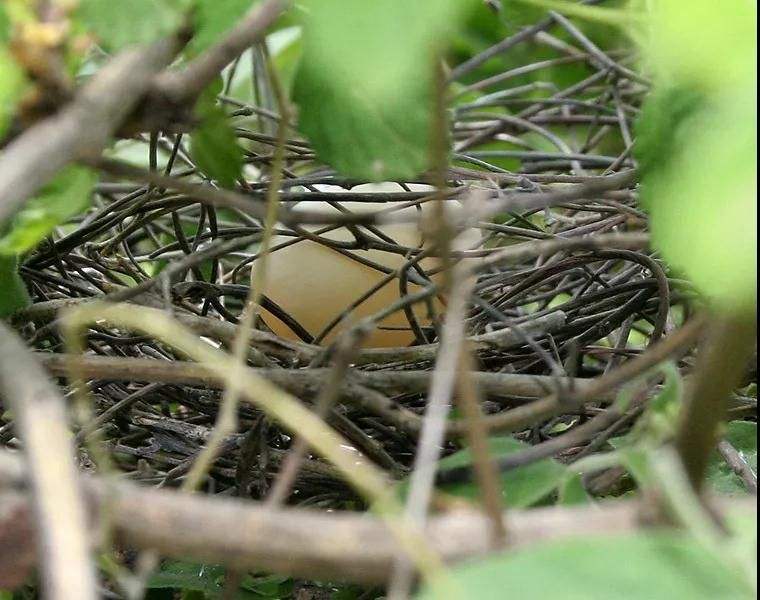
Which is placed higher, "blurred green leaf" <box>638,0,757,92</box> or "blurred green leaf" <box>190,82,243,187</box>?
"blurred green leaf" <box>190,82,243,187</box>

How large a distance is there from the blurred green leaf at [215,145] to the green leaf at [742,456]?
229 millimetres

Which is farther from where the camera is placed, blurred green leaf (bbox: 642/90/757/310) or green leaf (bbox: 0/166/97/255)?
green leaf (bbox: 0/166/97/255)

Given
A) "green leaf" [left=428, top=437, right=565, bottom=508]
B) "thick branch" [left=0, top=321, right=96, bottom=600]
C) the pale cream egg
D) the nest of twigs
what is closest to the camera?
"thick branch" [left=0, top=321, right=96, bottom=600]

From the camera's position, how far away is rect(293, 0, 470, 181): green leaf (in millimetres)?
182

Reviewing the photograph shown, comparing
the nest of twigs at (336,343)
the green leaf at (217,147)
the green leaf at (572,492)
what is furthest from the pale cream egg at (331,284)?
the green leaf at (572,492)

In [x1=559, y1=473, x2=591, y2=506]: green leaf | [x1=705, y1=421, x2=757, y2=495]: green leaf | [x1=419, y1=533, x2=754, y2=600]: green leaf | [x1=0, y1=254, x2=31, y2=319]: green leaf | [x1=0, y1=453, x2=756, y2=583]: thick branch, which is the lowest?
[x1=419, y1=533, x2=754, y2=600]: green leaf

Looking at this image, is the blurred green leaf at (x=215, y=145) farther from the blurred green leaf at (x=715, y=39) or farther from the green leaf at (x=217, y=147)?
the blurred green leaf at (x=715, y=39)

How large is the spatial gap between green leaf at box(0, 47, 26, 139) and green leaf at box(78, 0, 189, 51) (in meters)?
0.03

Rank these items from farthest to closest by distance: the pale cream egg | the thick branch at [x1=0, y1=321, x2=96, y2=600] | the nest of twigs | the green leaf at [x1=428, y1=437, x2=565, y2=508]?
the pale cream egg → the nest of twigs → the green leaf at [x1=428, y1=437, x2=565, y2=508] → the thick branch at [x1=0, y1=321, x2=96, y2=600]

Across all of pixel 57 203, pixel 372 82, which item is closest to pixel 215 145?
pixel 57 203

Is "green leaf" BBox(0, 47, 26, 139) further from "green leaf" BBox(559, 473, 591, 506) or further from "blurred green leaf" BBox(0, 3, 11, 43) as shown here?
"green leaf" BBox(559, 473, 591, 506)

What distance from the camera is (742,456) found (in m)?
0.40

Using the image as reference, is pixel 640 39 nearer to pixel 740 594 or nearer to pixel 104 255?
pixel 740 594

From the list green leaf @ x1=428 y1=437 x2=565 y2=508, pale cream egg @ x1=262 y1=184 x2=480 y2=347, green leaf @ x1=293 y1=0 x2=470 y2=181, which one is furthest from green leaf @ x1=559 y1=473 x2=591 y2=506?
pale cream egg @ x1=262 y1=184 x2=480 y2=347
